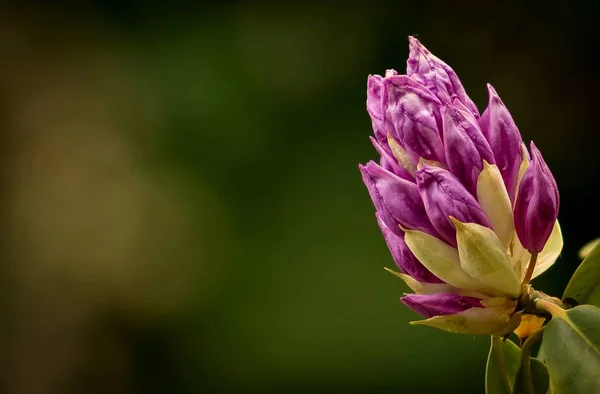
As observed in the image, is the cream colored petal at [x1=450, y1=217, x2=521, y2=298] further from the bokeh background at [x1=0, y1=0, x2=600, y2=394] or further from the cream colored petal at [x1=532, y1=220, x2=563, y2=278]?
the bokeh background at [x1=0, y1=0, x2=600, y2=394]

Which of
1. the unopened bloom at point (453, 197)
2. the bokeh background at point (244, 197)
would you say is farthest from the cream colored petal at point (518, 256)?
→ the bokeh background at point (244, 197)

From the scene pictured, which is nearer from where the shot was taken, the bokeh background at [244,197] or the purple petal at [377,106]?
the purple petal at [377,106]

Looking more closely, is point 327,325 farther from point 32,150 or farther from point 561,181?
point 32,150

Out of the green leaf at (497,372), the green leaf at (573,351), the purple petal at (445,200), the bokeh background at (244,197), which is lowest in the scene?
the bokeh background at (244,197)

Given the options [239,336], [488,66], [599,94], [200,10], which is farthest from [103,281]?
[599,94]

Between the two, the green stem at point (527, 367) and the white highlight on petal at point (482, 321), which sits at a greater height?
the white highlight on petal at point (482, 321)

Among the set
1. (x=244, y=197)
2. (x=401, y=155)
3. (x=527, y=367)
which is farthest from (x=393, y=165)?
(x=244, y=197)

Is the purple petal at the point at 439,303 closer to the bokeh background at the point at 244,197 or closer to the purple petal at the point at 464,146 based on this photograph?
the purple petal at the point at 464,146
